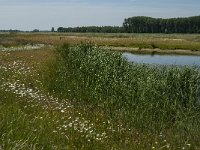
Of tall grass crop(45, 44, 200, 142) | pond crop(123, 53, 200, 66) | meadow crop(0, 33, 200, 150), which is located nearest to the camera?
meadow crop(0, 33, 200, 150)

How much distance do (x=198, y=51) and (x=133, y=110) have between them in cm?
7306

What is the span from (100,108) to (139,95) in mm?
1830

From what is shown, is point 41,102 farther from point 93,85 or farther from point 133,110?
point 93,85

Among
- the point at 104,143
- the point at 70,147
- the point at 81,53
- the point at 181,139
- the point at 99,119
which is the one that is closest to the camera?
the point at 70,147

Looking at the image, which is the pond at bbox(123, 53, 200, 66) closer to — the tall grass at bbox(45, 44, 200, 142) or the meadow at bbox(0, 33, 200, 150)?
the tall grass at bbox(45, 44, 200, 142)

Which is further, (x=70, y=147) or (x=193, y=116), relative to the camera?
(x=193, y=116)

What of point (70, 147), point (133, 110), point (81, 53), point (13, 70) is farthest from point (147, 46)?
point (70, 147)

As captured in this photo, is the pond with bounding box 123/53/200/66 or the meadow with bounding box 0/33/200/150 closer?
the meadow with bounding box 0/33/200/150

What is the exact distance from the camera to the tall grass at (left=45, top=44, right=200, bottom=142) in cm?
1510

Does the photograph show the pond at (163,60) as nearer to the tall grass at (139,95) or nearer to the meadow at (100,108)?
the tall grass at (139,95)

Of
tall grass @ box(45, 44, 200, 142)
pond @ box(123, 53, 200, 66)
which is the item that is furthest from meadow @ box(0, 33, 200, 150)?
pond @ box(123, 53, 200, 66)

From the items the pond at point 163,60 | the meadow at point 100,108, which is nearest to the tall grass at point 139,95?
the meadow at point 100,108

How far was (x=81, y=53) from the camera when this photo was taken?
3039 centimetres

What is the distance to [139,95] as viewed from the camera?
17.7 meters
